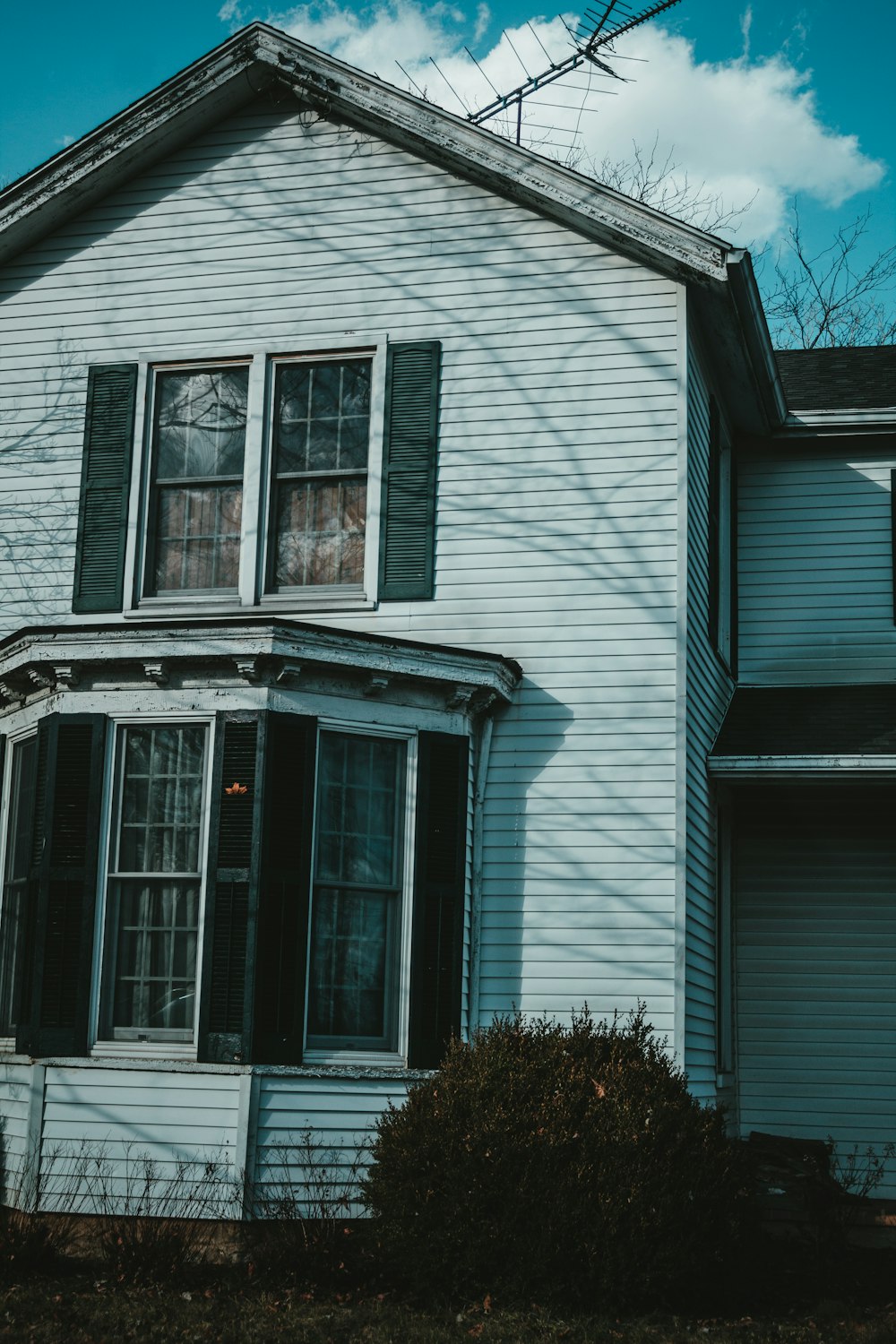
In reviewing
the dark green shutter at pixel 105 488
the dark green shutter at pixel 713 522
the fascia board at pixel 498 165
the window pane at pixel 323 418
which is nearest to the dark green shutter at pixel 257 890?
the dark green shutter at pixel 105 488

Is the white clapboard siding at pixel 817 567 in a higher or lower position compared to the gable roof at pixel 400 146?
lower

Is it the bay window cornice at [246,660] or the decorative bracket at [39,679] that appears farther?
the decorative bracket at [39,679]

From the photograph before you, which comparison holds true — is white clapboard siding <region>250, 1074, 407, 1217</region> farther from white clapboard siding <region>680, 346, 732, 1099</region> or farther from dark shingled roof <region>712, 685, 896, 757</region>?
dark shingled roof <region>712, 685, 896, 757</region>

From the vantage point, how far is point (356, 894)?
9438mm

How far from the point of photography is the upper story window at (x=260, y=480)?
10.6 meters

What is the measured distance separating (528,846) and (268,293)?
4.68 metres

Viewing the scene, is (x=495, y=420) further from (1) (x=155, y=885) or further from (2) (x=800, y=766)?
(1) (x=155, y=885)

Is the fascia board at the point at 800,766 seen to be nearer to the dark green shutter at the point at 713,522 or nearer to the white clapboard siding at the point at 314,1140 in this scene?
the dark green shutter at the point at 713,522

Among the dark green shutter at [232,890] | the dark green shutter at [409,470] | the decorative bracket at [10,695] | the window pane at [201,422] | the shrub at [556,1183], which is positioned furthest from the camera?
the window pane at [201,422]

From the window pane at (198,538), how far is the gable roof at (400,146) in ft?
8.42

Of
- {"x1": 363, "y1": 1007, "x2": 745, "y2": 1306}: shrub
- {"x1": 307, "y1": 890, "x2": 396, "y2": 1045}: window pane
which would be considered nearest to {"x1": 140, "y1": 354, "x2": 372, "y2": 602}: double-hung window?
{"x1": 307, "y1": 890, "x2": 396, "y2": 1045}: window pane

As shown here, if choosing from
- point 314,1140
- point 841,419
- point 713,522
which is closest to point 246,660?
point 314,1140

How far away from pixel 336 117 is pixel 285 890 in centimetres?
612

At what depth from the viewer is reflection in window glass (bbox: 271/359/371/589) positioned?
10766mm
